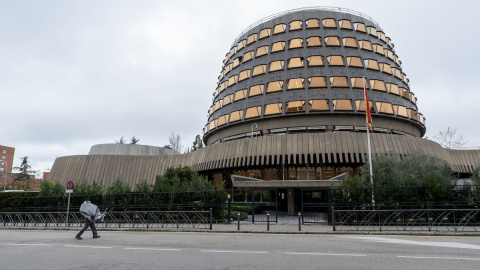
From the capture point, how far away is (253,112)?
134ft

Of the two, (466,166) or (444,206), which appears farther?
(466,166)

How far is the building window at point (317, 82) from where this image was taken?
39062 mm

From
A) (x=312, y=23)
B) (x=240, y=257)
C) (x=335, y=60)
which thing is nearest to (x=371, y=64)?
(x=335, y=60)

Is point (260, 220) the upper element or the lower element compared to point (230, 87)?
lower

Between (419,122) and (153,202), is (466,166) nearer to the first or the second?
(419,122)

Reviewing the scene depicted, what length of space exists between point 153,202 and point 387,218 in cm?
1573

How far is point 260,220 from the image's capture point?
23.0 meters

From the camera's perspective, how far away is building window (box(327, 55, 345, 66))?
41.0 m

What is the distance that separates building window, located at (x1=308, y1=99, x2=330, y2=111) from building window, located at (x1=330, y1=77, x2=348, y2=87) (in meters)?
2.72

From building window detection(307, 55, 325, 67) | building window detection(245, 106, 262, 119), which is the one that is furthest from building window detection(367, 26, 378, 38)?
building window detection(245, 106, 262, 119)

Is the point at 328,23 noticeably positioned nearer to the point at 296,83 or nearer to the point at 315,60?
the point at 315,60

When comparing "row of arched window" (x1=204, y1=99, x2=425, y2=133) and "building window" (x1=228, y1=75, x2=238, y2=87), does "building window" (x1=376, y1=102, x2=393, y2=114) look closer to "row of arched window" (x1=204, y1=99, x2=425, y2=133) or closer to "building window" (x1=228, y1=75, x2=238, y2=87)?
"row of arched window" (x1=204, y1=99, x2=425, y2=133)

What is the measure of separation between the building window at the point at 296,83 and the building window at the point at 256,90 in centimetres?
388

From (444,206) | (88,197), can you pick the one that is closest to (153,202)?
(88,197)
